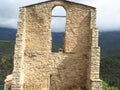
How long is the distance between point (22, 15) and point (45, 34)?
165 cm

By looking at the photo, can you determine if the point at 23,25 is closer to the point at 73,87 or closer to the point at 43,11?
the point at 43,11

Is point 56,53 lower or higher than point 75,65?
higher

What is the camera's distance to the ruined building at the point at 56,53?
2369 cm

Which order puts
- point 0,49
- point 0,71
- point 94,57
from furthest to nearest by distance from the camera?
1. point 0,49
2. point 0,71
3. point 94,57

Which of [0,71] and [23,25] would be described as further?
[0,71]

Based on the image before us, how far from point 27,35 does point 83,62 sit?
346cm

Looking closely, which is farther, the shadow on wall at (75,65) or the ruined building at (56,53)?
the shadow on wall at (75,65)

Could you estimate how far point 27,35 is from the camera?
2381cm

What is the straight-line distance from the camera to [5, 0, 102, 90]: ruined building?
23.7m

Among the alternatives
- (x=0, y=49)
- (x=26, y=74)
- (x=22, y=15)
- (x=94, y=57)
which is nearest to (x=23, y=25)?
(x=22, y=15)

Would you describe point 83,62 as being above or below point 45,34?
below

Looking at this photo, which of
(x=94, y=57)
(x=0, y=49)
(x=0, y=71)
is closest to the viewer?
(x=94, y=57)

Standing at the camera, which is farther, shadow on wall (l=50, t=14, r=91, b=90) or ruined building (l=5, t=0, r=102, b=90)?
shadow on wall (l=50, t=14, r=91, b=90)

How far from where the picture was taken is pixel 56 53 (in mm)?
23938
